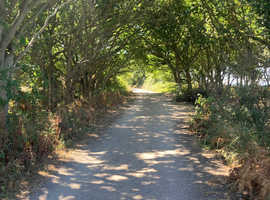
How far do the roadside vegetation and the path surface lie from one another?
564 mm

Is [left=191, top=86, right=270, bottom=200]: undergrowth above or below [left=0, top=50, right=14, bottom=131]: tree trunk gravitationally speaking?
below

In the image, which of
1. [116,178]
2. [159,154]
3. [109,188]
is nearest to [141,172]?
[116,178]

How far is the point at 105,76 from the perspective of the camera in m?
20.5

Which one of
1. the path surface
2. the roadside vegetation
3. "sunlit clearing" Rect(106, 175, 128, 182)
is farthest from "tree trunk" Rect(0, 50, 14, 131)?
"sunlit clearing" Rect(106, 175, 128, 182)

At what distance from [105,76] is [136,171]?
1418 cm

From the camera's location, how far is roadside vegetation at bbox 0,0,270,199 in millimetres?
6797

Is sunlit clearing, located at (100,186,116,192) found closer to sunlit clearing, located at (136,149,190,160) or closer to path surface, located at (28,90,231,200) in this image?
path surface, located at (28,90,231,200)

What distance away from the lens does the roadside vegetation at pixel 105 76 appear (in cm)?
680

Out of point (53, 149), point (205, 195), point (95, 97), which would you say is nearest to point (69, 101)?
point (95, 97)

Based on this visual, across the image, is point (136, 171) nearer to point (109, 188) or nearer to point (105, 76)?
point (109, 188)

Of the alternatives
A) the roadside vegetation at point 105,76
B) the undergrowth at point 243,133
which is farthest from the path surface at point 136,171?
the roadside vegetation at point 105,76

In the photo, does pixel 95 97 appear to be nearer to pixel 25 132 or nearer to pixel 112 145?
pixel 112 145

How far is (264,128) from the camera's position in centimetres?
825

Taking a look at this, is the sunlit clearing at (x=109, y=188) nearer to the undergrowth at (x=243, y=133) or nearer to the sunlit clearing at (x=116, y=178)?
the sunlit clearing at (x=116, y=178)
